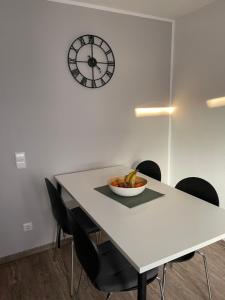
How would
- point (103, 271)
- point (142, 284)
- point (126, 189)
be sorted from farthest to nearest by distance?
point (126, 189) < point (103, 271) < point (142, 284)

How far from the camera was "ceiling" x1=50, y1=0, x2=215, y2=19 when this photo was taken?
221 centimetres

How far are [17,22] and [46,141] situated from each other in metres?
1.05

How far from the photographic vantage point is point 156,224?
1.37m

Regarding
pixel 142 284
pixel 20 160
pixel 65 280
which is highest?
pixel 20 160

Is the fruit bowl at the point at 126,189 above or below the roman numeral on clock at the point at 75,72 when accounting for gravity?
below

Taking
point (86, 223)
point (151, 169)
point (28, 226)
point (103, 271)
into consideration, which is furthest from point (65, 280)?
point (151, 169)

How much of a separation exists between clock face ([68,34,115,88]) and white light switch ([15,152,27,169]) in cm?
90

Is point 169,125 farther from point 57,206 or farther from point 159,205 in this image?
point 57,206

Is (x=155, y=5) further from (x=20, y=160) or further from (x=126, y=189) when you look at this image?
(x=20, y=160)

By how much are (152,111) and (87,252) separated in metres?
1.95

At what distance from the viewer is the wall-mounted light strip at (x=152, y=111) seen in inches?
108

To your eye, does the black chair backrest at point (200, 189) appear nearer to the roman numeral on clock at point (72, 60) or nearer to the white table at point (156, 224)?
the white table at point (156, 224)

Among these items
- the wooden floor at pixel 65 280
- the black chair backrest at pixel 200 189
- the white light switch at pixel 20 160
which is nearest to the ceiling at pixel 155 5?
the white light switch at pixel 20 160

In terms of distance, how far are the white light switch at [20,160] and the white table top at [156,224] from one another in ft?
1.81
